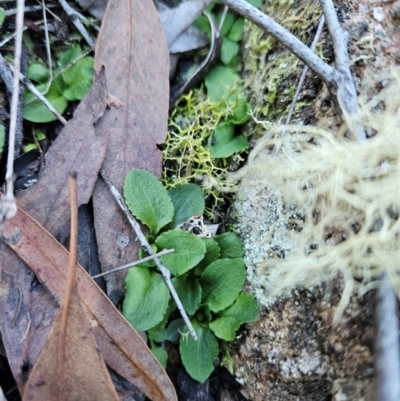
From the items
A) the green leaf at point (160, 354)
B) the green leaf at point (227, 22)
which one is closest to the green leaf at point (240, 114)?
the green leaf at point (227, 22)

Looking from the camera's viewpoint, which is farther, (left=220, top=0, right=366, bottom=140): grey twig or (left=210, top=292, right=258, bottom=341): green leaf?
(left=210, top=292, right=258, bottom=341): green leaf

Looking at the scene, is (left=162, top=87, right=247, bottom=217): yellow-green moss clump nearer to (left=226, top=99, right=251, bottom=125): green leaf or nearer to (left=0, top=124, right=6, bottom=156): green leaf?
(left=226, top=99, right=251, bottom=125): green leaf

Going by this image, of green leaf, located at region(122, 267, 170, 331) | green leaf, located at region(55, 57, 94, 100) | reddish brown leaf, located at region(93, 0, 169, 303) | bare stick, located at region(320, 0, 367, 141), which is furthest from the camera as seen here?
green leaf, located at region(55, 57, 94, 100)

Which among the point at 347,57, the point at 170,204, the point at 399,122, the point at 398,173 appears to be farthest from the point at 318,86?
the point at 170,204

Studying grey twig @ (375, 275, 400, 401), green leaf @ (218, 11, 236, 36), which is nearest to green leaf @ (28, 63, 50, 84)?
green leaf @ (218, 11, 236, 36)

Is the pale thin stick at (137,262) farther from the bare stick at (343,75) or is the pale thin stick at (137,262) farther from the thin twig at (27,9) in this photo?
the thin twig at (27,9)

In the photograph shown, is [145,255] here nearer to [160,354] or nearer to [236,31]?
[160,354]
